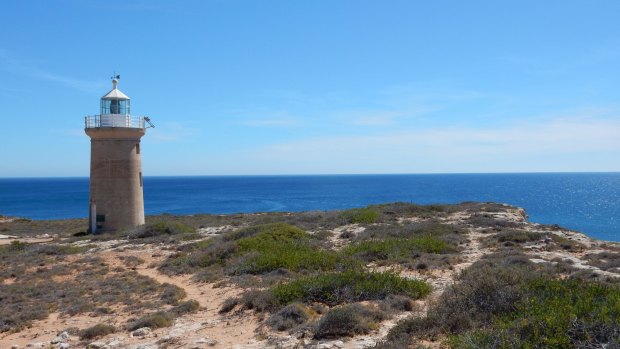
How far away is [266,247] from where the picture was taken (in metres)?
17.4

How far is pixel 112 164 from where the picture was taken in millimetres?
26844

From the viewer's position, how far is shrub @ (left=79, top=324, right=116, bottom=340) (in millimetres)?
9531

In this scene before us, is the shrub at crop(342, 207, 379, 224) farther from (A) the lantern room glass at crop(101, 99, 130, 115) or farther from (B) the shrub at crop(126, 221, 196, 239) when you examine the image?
(A) the lantern room glass at crop(101, 99, 130, 115)

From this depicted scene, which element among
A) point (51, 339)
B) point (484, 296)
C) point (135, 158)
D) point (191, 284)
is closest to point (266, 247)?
point (191, 284)

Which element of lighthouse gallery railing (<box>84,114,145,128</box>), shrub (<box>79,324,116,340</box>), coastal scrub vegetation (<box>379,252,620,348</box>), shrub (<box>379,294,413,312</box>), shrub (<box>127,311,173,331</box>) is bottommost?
shrub (<box>79,324,116,340</box>)

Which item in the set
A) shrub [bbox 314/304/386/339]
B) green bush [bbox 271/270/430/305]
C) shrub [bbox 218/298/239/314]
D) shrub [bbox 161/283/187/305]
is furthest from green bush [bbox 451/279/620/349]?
shrub [bbox 161/283/187/305]

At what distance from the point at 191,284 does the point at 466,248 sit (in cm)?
981

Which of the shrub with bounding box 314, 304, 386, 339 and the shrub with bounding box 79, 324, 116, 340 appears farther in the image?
the shrub with bounding box 79, 324, 116, 340

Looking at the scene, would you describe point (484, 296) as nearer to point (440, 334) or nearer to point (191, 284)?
point (440, 334)

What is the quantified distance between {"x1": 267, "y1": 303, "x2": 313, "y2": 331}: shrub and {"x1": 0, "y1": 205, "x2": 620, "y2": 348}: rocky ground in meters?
0.18

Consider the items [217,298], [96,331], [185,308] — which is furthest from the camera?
[217,298]

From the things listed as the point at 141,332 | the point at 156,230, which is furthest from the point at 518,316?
the point at 156,230

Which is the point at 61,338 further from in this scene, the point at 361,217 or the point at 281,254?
the point at 361,217

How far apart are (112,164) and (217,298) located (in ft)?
57.4
